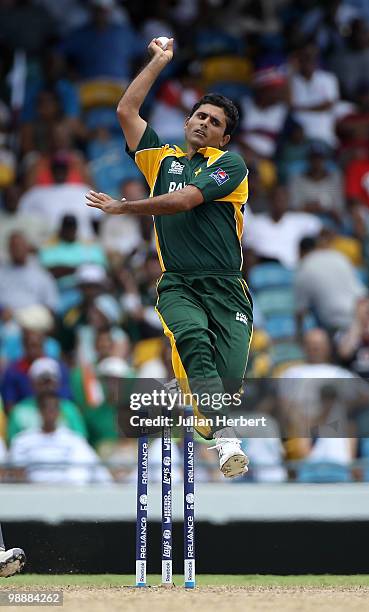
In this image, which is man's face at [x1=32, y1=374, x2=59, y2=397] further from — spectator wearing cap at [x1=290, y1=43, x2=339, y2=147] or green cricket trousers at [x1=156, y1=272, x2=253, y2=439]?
spectator wearing cap at [x1=290, y1=43, x2=339, y2=147]

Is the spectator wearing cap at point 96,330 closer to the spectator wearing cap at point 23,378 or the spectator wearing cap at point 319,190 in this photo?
the spectator wearing cap at point 23,378

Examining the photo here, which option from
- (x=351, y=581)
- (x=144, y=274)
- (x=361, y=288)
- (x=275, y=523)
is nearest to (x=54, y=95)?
(x=144, y=274)

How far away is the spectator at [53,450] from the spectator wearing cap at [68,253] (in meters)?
2.48

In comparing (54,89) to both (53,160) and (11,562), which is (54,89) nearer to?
(53,160)

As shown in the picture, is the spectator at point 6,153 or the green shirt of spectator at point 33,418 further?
the spectator at point 6,153

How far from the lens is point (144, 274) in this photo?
12.6 metres

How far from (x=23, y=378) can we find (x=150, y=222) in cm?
269

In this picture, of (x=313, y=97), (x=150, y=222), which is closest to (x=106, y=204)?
(x=150, y=222)

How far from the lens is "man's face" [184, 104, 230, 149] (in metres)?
7.30

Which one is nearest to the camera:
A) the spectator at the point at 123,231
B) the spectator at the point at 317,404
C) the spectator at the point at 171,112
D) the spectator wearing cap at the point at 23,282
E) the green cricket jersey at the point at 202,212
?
Answer: the green cricket jersey at the point at 202,212

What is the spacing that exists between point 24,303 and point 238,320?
5.58 metres

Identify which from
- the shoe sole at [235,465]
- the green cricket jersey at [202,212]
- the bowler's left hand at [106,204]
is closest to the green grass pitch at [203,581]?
the shoe sole at [235,465]

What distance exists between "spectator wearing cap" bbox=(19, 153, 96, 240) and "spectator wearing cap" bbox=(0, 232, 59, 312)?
2.27ft

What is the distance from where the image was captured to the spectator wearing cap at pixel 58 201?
1352 centimetres
